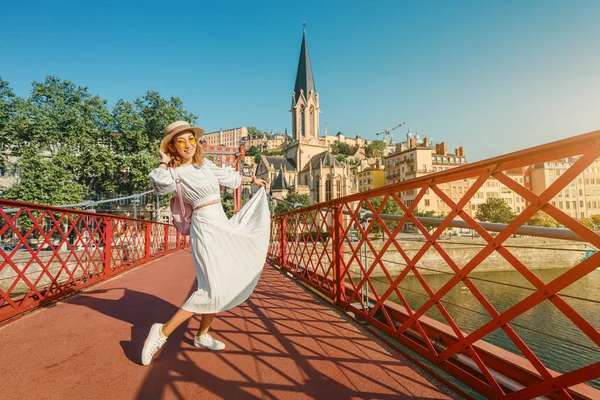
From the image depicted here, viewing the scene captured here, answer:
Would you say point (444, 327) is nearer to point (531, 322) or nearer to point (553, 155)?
point (553, 155)

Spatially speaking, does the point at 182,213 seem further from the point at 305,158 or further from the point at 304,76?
the point at 304,76

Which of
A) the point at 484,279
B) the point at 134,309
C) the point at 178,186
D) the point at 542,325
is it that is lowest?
the point at 542,325

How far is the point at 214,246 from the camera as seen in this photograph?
102 inches

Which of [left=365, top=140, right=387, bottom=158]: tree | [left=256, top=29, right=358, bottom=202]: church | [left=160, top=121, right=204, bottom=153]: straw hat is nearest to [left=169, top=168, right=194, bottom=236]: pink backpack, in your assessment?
[left=160, top=121, right=204, bottom=153]: straw hat

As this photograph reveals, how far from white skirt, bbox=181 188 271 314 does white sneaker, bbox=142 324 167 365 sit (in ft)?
0.93

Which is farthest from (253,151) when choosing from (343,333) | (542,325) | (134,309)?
(343,333)

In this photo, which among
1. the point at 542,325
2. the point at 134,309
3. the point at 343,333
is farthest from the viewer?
the point at 542,325

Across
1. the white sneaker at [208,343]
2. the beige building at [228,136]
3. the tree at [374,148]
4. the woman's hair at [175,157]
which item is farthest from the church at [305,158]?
the beige building at [228,136]

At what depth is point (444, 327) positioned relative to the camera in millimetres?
2635

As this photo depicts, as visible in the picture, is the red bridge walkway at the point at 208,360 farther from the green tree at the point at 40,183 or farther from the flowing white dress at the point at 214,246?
the green tree at the point at 40,183

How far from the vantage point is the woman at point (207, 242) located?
2.49 m

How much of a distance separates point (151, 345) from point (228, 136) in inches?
5960

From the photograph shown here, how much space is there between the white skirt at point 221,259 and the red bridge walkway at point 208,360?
1.41 ft

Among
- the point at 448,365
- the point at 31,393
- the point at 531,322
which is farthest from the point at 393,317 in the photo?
the point at 531,322
